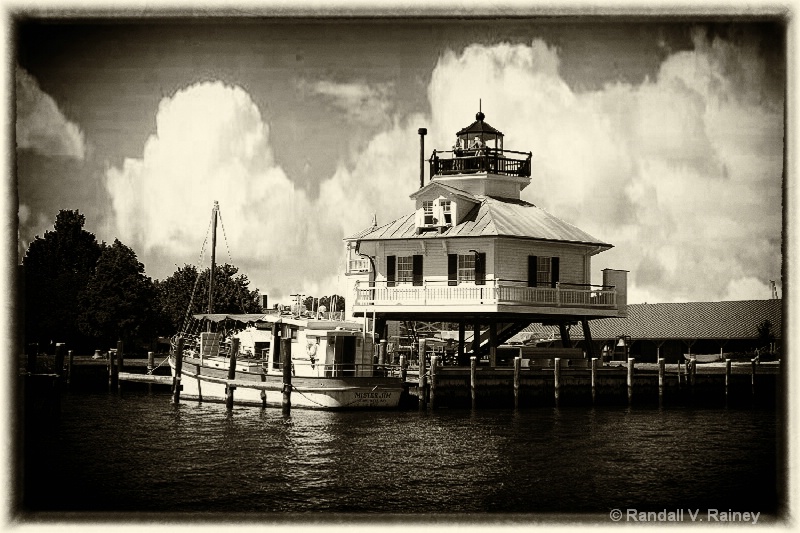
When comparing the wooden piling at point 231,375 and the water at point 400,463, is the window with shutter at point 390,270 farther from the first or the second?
the water at point 400,463

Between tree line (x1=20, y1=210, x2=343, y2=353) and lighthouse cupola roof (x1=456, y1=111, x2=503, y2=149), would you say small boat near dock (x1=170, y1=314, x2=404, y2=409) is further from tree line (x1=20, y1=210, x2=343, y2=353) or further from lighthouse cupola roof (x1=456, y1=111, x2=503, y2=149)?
tree line (x1=20, y1=210, x2=343, y2=353)

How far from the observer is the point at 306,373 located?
1897 inches

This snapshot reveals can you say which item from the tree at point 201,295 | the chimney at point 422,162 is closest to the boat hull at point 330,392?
the chimney at point 422,162

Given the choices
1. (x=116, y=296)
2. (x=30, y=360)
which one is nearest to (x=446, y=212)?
(x=30, y=360)

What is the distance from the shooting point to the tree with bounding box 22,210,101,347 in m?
69.2

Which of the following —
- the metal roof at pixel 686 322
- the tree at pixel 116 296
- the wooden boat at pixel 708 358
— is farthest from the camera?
the tree at pixel 116 296

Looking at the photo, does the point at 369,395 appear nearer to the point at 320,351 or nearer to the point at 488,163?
the point at 320,351

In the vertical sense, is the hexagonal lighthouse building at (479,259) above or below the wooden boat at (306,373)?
above

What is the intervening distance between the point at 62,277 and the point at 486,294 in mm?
34513

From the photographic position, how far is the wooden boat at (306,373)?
1810 inches

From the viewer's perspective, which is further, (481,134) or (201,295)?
(201,295)

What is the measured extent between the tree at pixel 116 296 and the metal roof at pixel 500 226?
95.8 ft

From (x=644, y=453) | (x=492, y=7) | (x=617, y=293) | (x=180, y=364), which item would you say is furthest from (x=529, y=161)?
(x=492, y=7)

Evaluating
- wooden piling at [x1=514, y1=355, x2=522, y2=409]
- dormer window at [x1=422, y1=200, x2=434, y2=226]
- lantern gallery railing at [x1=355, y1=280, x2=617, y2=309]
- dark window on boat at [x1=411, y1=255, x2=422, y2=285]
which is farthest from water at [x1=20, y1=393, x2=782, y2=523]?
dormer window at [x1=422, y1=200, x2=434, y2=226]
